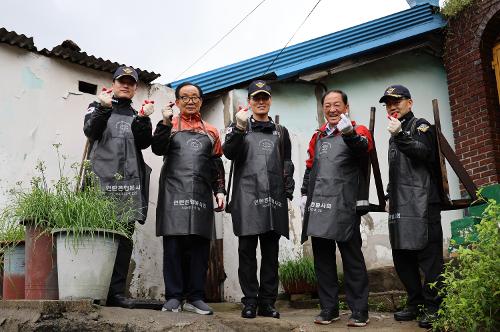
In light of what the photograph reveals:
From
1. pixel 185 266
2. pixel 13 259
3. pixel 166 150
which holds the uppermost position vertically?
pixel 166 150

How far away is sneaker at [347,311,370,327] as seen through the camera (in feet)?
14.6

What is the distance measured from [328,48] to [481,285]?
4761mm

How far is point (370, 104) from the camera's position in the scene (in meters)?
7.68

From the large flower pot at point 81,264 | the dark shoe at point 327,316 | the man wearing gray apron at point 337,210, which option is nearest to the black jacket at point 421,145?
the man wearing gray apron at point 337,210

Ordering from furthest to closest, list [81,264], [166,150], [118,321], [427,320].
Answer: [166,150], [427,320], [81,264], [118,321]

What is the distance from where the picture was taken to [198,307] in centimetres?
461

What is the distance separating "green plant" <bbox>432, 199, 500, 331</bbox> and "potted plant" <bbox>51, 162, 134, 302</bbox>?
240 centimetres

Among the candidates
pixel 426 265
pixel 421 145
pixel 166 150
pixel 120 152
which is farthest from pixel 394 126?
pixel 120 152

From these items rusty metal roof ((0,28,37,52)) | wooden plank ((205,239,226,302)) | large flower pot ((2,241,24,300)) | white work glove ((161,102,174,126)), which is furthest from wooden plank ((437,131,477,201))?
rusty metal roof ((0,28,37,52))

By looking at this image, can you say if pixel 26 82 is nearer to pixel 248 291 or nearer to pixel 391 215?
pixel 248 291

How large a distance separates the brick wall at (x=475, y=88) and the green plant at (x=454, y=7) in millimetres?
63

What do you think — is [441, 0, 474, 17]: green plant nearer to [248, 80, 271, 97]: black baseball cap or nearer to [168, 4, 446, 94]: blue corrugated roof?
[168, 4, 446, 94]: blue corrugated roof

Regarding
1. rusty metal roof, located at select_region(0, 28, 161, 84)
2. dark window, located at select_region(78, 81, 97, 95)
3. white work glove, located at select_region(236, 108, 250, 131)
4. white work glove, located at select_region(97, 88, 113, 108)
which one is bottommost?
white work glove, located at select_region(236, 108, 250, 131)

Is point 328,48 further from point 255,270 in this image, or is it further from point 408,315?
point 408,315
